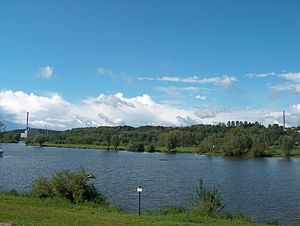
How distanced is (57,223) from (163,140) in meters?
169

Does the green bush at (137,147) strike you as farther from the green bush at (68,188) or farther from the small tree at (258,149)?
the green bush at (68,188)

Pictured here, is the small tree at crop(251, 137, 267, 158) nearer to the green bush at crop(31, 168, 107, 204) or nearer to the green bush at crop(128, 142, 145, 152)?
the green bush at crop(128, 142, 145, 152)

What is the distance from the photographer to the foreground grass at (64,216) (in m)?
16.1

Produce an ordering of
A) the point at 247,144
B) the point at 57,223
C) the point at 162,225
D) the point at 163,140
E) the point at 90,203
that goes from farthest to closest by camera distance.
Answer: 1. the point at 163,140
2. the point at 247,144
3. the point at 90,203
4. the point at 162,225
5. the point at 57,223

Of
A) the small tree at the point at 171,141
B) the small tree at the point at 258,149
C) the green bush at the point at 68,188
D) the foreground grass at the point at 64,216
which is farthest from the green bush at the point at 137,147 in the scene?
the foreground grass at the point at 64,216

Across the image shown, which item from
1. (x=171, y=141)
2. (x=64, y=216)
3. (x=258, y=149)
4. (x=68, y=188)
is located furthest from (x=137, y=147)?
(x=64, y=216)

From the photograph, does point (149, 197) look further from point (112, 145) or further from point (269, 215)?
point (112, 145)

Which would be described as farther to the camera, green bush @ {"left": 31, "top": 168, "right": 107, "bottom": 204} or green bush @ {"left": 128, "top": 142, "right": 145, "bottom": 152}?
green bush @ {"left": 128, "top": 142, "right": 145, "bottom": 152}

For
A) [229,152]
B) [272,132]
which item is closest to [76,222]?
[229,152]

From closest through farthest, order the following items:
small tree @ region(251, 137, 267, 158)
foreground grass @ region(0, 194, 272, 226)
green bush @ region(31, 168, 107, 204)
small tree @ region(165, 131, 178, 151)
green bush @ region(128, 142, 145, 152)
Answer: foreground grass @ region(0, 194, 272, 226)
green bush @ region(31, 168, 107, 204)
small tree @ region(251, 137, 267, 158)
small tree @ region(165, 131, 178, 151)
green bush @ region(128, 142, 145, 152)

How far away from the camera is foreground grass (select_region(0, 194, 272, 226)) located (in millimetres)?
16078

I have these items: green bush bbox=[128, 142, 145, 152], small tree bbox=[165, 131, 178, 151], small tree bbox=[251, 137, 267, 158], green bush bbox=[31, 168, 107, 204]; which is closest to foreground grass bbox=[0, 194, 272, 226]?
green bush bbox=[31, 168, 107, 204]

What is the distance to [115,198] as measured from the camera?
3619cm

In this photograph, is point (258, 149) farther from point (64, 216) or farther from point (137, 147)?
point (64, 216)
